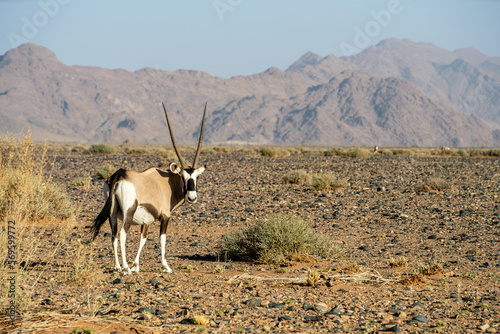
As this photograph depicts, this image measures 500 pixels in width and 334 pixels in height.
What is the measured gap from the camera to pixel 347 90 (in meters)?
194

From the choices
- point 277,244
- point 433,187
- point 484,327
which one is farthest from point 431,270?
point 433,187

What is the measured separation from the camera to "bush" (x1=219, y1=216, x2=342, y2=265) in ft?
31.4

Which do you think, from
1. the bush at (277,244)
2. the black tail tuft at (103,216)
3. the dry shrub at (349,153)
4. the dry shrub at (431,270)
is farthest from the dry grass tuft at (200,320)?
the dry shrub at (349,153)

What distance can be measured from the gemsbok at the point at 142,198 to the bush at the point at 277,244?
5.40 ft

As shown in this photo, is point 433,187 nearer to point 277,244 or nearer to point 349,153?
point 277,244

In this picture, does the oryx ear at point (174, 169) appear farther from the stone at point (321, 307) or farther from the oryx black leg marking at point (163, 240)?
the stone at point (321, 307)

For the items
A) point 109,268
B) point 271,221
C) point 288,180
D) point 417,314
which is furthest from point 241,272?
point 288,180

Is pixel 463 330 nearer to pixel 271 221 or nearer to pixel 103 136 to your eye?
pixel 271 221

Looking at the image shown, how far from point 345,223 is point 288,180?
26.5ft

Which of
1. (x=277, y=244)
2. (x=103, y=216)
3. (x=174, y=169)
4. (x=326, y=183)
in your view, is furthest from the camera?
(x=326, y=183)

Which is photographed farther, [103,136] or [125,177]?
[103,136]

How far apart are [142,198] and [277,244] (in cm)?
281

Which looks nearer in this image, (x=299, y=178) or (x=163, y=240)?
(x=163, y=240)

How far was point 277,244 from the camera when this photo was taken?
31.8 feet
